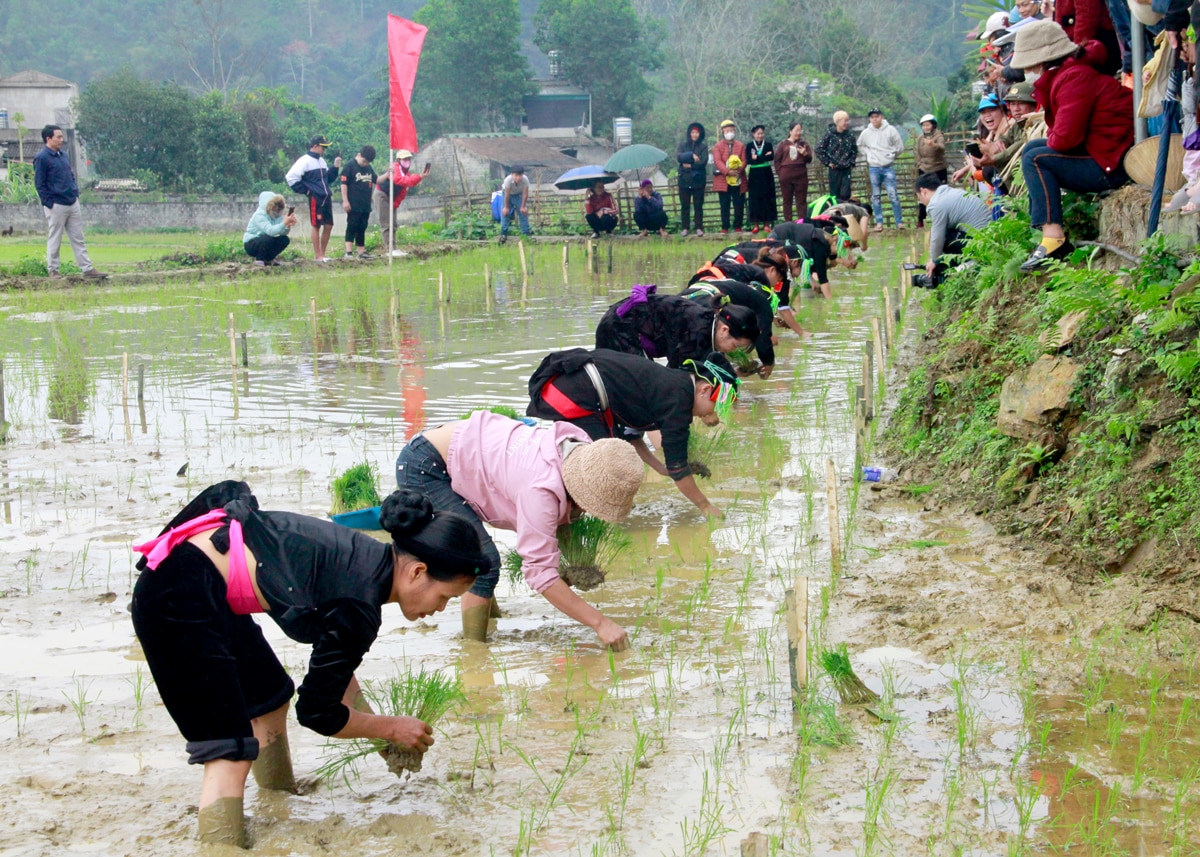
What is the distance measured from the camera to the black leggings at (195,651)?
3.24m

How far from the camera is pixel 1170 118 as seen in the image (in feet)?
19.9

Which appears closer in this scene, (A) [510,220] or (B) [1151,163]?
(B) [1151,163]

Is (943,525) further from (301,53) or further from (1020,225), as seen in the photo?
(301,53)

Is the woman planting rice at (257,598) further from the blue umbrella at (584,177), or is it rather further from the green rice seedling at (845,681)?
the blue umbrella at (584,177)

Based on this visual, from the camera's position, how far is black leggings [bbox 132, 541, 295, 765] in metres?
3.24

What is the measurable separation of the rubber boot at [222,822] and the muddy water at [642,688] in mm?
95

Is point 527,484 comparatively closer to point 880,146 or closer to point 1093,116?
point 1093,116

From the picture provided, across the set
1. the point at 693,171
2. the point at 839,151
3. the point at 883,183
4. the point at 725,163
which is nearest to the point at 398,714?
the point at 839,151

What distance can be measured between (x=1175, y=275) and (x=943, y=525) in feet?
4.81

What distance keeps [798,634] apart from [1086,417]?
2350mm

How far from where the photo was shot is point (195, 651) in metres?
3.26

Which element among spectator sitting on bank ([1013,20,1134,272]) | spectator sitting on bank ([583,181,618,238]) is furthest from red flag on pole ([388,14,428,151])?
spectator sitting on bank ([1013,20,1134,272])

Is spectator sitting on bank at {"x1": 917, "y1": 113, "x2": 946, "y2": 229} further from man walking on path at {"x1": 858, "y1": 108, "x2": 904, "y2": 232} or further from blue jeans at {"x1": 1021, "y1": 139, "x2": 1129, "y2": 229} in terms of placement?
blue jeans at {"x1": 1021, "y1": 139, "x2": 1129, "y2": 229}

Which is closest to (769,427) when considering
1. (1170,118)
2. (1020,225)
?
(1020,225)
